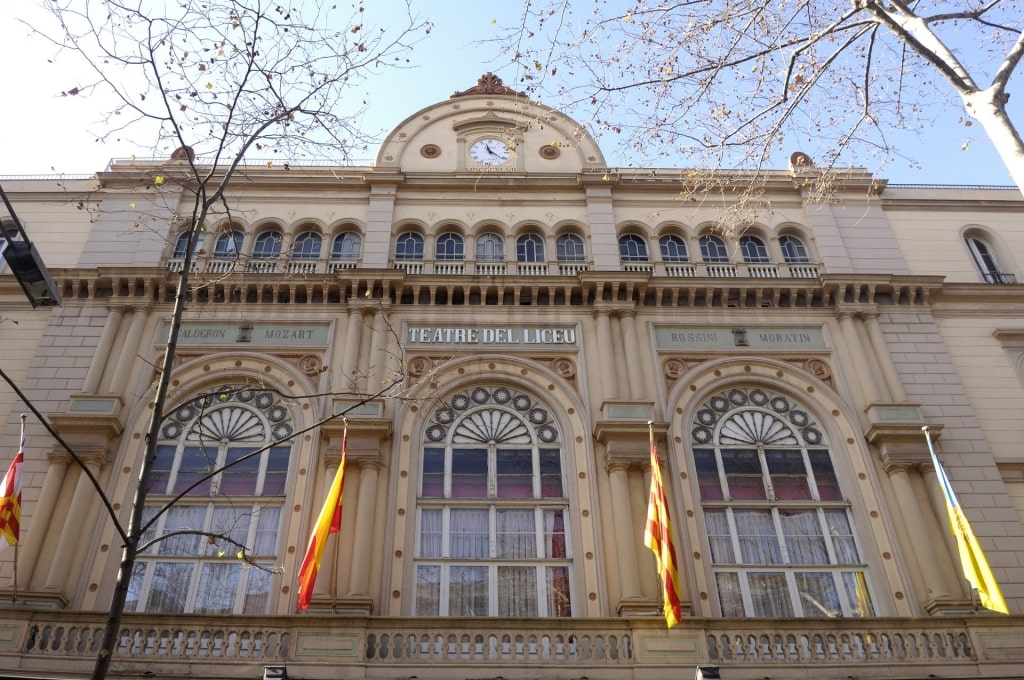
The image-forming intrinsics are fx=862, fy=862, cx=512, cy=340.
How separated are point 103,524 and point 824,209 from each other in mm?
20853

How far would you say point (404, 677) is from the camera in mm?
15969

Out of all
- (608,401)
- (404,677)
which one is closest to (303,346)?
(608,401)

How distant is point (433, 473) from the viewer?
20250 mm

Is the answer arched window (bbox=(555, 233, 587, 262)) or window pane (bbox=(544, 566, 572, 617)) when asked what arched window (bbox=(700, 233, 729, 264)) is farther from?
window pane (bbox=(544, 566, 572, 617))

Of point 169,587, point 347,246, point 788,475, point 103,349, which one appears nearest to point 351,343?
point 347,246

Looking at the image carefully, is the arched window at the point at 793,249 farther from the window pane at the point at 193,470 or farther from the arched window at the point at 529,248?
the window pane at the point at 193,470

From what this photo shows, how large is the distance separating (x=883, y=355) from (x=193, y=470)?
17.3 metres

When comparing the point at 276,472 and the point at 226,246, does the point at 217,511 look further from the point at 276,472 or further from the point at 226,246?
the point at 226,246

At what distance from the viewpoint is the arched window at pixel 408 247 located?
24891 mm

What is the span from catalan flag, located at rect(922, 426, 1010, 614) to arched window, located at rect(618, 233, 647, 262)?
34.6 ft

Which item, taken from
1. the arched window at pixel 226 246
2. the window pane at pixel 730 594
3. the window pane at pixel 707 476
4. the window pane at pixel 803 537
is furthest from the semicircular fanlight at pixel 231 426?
the window pane at pixel 803 537

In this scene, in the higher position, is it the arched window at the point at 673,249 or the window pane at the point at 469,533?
the arched window at the point at 673,249

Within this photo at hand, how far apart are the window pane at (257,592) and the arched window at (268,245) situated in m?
9.67

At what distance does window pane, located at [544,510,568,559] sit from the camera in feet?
62.2
